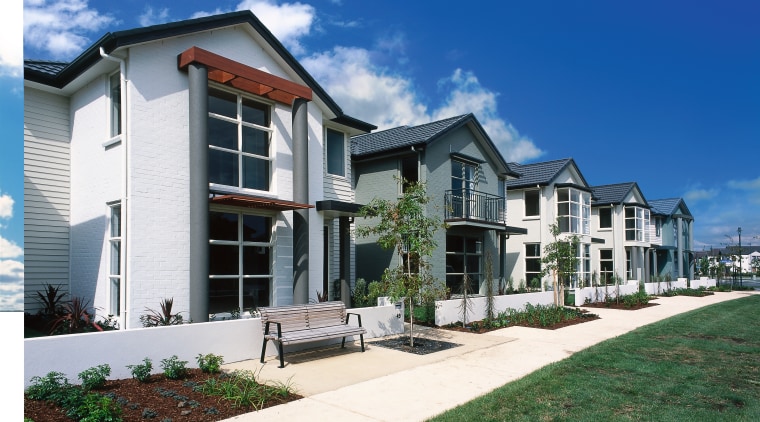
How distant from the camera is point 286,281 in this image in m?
12.7

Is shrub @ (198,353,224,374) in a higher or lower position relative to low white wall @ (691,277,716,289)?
higher

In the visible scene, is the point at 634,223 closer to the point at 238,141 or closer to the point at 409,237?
the point at 409,237

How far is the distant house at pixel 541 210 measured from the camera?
88.3ft

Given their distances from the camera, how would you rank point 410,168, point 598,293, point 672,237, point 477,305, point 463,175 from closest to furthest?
point 477,305 < point 410,168 < point 463,175 < point 598,293 < point 672,237

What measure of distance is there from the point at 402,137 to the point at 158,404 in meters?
15.1

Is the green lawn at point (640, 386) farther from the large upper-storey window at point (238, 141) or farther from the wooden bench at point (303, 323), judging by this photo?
the large upper-storey window at point (238, 141)

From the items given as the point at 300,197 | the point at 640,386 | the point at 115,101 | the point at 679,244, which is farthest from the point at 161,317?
the point at 679,244

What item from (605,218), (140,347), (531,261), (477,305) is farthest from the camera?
(605,218)

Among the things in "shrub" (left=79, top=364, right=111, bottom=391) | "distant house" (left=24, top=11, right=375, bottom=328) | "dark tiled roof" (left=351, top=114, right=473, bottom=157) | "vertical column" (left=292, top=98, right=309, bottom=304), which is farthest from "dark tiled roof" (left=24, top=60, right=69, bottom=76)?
"dark tiled roof" (left=351, top=114, right=473, bottom=157)

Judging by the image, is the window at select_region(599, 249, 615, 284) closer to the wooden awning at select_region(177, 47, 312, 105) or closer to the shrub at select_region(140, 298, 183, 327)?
the wooden awning at select_region(177, 47, 312, 105)

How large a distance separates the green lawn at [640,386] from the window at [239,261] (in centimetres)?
680

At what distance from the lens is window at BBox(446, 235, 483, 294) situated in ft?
68.1

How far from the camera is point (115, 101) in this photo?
10844 mm

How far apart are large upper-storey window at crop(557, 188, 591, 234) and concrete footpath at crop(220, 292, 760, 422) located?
15356 mm
